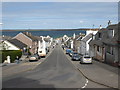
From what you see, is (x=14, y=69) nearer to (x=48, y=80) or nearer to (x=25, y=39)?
(x=48, y=80)

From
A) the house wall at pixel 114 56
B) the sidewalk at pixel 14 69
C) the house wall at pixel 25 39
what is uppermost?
the house wall at pixel 25 39

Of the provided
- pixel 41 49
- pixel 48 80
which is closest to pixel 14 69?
pixel 48 80

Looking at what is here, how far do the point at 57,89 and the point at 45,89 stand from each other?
778 millimetres

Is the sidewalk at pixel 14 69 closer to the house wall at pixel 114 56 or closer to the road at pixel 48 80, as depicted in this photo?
the road at pixel 48 80

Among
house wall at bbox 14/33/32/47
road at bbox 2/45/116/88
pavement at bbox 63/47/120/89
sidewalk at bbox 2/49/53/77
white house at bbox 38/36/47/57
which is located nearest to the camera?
road at bbox 2/45/116/88

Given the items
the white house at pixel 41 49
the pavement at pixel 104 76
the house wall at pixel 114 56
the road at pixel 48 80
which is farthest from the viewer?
the white house at pixel 41 49

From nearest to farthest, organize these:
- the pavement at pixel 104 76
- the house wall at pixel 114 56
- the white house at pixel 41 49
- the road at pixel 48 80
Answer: the road at pixel 48 80, the pavement at pixel 104 76, the house wall at pixel 114 56, the white house at pixel 41 49

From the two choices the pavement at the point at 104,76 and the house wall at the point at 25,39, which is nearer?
the pavement at the point at 104,76

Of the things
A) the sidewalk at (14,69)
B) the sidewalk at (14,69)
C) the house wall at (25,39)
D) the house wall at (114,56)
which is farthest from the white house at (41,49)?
the house wall at (114,56)

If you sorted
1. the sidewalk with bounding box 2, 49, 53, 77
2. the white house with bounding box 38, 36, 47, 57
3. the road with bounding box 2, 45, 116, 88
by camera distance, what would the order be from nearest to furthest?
the road with bounding box 2, 45, 116, 88 → the sidewalk with bounding box 2, 49, 53, 77 → the white house with bounding box 38, 36, 47, 57

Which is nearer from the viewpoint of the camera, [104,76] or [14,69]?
[104,76]

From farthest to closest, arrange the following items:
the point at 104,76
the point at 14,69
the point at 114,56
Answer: the point at 114,56 < the point at 14,69 < the point at 104,76

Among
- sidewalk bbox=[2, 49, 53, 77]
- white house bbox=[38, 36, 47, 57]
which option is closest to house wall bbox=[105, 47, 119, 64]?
sidewalk bbox=[2, 49, 53, 77]

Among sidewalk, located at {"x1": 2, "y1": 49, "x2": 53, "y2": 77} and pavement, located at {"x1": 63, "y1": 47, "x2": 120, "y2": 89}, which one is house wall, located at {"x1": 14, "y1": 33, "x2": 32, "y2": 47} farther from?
pavement, located at {"x1": 63, "y1": 47, "x2": 120, "y2": 89}
